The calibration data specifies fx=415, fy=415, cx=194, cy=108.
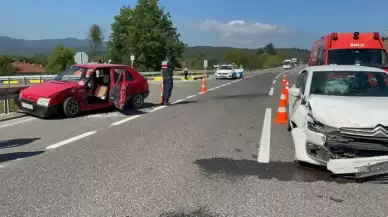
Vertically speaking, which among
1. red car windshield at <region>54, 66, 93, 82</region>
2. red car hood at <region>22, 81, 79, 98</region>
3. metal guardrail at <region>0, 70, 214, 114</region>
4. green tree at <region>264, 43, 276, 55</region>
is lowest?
metal guardrail at <region>0, 70, 214, 114</region>

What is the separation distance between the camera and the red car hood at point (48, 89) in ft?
36.7

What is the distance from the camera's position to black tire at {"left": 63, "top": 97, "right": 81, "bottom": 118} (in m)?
11.3


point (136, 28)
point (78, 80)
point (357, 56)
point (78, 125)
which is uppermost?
point (136, 28)

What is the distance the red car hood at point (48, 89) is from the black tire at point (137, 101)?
2.28m

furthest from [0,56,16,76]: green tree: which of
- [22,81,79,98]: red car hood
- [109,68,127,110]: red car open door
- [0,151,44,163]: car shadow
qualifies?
[0,151,44,163]: car shadow

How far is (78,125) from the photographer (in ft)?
33.7

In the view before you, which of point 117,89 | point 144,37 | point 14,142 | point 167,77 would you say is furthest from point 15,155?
point 144,37

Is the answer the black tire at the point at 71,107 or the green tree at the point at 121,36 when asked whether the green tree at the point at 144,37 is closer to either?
the green tree at the point at 121,36

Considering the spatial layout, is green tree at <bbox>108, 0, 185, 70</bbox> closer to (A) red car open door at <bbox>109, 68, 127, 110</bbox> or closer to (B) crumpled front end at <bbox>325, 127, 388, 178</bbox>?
(A) red car open door at <bbox>109, 68, 127, 110</bbox>

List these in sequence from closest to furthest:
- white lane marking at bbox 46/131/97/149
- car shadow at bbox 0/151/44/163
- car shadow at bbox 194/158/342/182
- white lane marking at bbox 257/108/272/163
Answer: car shadow at bbox 194/158/342/182 → car shadow at bbox 0/151/44/163 → white lane marking at bbox 257/108/272/163 → white lane marking at bbox 46/131/97/149

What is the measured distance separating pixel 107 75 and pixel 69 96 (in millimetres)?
1466

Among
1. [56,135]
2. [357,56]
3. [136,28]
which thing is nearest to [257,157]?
[56,135]

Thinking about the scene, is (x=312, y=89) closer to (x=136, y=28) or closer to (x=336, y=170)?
(x=336, y=170)

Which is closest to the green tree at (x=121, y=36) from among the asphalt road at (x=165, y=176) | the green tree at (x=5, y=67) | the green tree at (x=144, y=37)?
the green tree at (x=144, y=37)
